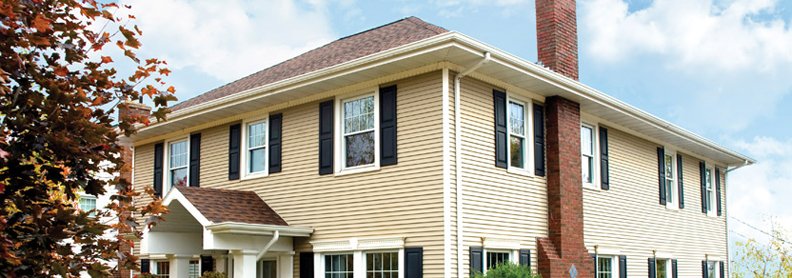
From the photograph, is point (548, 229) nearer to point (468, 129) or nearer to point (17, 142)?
point (468, 129)

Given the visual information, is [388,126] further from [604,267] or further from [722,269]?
[722,269]

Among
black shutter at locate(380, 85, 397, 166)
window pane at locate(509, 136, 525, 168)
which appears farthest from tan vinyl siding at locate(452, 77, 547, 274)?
black shutter at locate(380, 85, 397, 166)

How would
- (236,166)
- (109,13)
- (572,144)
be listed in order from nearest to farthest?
(109,13), (572,144), (236,166)

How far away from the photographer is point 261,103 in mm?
17438

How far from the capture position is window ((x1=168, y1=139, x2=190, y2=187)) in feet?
66.4

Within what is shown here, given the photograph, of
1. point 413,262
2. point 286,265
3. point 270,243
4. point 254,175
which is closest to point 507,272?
point 413,262

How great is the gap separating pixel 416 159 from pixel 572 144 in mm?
4153

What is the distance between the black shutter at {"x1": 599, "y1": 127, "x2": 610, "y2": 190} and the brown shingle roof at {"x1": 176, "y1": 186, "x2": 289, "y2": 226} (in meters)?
7.24

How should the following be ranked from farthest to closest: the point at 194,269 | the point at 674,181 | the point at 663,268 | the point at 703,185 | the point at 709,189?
the point at 709,189 < the point at 703,185 < the point at 674,181 < the point at 663,268 < the point at 194,269

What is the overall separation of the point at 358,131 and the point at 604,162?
643 cm

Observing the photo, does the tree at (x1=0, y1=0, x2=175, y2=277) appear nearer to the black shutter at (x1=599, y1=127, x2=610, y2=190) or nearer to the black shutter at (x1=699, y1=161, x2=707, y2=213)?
the black shutter at (x1=599, y1=127, x2=610, y2=190)

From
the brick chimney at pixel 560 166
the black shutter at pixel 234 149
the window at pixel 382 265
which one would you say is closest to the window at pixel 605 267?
the brick chimney at pixel 560 166

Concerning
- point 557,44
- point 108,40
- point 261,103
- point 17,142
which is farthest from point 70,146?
point 557,44

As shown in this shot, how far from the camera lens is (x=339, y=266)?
51.4 feet
